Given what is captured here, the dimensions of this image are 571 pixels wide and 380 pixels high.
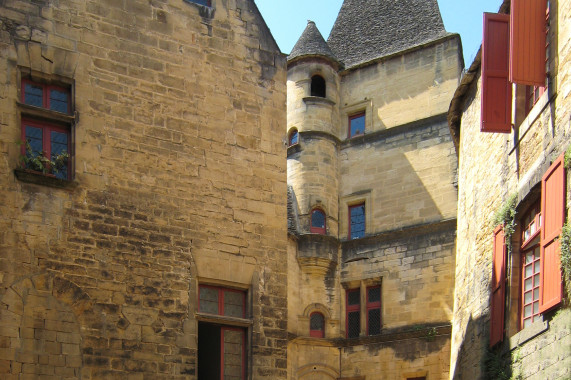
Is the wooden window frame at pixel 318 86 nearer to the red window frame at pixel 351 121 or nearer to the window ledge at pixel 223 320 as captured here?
the red window frame at pixel 351 121

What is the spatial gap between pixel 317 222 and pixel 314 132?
6.84 ft

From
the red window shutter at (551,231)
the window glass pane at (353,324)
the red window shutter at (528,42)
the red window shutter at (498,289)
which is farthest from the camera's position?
the window glass pane at (353,324)

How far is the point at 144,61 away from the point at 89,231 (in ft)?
7.50

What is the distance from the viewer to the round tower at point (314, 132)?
22.2 metres

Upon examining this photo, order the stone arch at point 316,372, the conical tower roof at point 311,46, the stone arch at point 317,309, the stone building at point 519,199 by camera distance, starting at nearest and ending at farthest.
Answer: the stone building at point 519,199 → the stone arch at point 316,372 → the stone arch at point 317,309 → the conical tower roof at point 311,46

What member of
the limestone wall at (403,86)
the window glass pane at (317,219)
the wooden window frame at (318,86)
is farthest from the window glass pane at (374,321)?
the wooden window frame at (318,86)

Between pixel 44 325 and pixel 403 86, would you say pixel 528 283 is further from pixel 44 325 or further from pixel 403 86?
pixel 403 86

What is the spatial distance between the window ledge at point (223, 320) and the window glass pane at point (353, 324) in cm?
988

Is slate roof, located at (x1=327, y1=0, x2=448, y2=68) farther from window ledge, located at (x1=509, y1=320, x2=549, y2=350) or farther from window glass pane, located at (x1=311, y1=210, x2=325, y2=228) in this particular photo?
window ledge, located at (x1=509, y1=320, x2=549, y2=350)

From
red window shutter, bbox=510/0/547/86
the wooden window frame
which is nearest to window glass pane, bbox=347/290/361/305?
the wooden window frame

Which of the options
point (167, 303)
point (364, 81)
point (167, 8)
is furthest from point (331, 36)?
point (167, 303)

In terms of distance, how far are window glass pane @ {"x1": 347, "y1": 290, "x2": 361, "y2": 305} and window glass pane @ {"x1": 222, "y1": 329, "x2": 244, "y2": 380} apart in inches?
397

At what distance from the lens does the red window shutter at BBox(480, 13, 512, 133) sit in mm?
12133

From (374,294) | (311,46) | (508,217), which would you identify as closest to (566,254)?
(508,217)
